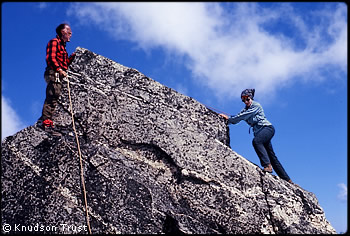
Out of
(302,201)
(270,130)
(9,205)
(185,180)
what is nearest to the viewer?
(9,205)

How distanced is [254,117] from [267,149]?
34.9 inches

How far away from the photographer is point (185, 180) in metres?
7.65

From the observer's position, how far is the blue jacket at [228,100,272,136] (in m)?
9.03

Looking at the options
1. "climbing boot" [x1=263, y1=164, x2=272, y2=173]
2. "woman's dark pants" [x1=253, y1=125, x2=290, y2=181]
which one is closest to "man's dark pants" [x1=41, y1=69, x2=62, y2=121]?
"woman's dark pants" [x1=253, y1=125, x2=290, y2=181]

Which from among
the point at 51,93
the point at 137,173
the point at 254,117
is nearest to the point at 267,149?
the point at 254,117

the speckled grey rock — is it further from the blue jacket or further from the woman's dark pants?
the woman's dark pants

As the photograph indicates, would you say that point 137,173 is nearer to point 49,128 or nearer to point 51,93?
point 49,128

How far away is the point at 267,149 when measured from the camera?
933 cm

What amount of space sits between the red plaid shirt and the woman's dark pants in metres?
4.72

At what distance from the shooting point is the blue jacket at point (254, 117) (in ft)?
29.6

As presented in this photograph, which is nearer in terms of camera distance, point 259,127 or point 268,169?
point 268,169

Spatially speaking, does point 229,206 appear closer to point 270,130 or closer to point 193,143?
point 193,143

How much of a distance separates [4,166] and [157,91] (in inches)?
138

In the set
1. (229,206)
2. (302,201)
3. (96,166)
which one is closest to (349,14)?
(302,201)
